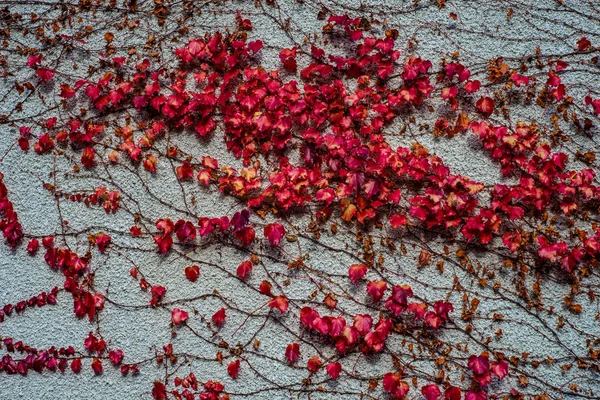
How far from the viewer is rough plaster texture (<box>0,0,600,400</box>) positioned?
9.26 feet

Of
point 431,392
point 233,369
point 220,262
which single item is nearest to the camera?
point 431,392

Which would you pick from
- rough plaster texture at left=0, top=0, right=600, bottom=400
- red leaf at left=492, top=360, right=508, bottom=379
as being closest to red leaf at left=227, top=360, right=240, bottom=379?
rough plaster texture at left=0, top=0, right=600, bottom=400

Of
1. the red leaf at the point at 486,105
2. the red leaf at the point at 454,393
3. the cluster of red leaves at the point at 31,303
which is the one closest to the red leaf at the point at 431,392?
the red leaf at the point at 454,393

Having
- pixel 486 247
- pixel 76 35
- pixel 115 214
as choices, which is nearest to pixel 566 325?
pixel 486 247

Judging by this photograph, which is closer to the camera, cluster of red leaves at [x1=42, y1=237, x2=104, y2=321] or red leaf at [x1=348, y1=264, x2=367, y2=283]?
red leaf at [x1=348, y1=264, x2=367, y2=283]

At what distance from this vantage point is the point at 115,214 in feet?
10.00

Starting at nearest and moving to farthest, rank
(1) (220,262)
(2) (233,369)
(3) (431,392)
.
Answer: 1. (3) (431,392)
2. (2) (233,369)
3. (1) (220,262)

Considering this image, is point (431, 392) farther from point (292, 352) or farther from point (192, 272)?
point (192, 272)

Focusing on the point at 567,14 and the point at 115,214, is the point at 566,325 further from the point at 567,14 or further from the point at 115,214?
the point at 115,214

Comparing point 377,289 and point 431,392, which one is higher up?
point 377,289

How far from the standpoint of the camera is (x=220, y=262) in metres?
2.96

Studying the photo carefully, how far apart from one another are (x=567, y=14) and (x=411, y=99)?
1125mm

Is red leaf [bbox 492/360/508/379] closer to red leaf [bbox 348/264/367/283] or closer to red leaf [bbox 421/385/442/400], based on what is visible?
red leaf [bbox 421/385/442/400]

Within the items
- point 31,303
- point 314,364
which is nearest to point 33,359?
point 31,303
